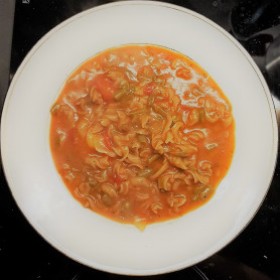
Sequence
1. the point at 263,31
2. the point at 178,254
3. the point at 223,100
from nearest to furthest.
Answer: the point at 178,254 → the point at 223,100 → the point at 263,31

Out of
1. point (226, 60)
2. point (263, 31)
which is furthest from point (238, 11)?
point (226, 60)

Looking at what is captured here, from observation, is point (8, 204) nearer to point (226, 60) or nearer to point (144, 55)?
point (144, 55)

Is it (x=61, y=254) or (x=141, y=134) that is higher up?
(x=141, y=134)

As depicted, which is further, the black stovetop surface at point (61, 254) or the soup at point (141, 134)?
the black stovetop surface at point (61, 254)

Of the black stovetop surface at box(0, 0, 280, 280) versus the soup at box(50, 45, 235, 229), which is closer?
the soup at box(50, 45, 235, 229)
